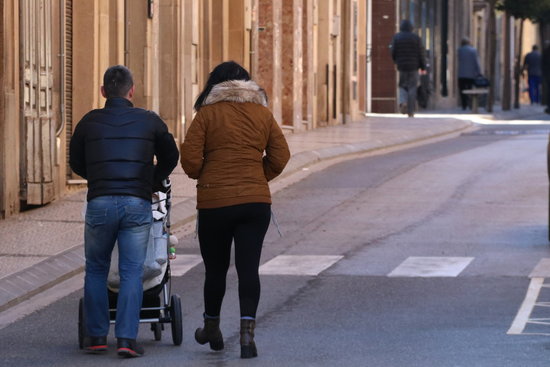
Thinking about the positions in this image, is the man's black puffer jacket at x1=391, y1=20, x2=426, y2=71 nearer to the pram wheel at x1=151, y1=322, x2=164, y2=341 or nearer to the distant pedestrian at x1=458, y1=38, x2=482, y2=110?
the distant pedestrian at x1=458, y1=38, x2=482, y2=110

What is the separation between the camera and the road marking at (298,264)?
13016mm

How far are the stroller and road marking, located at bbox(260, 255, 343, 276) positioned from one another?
341 cm

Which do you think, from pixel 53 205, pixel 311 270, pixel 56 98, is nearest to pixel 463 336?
pixel 311 270

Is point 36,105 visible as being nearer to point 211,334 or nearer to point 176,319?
point 176,319

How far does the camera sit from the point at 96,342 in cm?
920

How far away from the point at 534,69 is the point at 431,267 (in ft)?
146

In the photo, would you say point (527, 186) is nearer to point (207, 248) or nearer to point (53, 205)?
point (53, 205)

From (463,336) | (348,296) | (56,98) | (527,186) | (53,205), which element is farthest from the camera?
(527,186)

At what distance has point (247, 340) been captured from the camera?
8.93 m

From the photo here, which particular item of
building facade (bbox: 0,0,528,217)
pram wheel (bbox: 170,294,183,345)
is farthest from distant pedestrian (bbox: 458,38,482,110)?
pram wheel (bbox: 170,294,183,345)

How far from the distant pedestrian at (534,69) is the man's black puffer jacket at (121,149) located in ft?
154

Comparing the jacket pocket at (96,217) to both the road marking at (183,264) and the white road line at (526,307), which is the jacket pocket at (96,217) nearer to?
the white road line at (526,307)

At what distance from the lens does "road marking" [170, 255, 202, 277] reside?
13.1m

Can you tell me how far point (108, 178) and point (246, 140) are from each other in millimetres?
780
